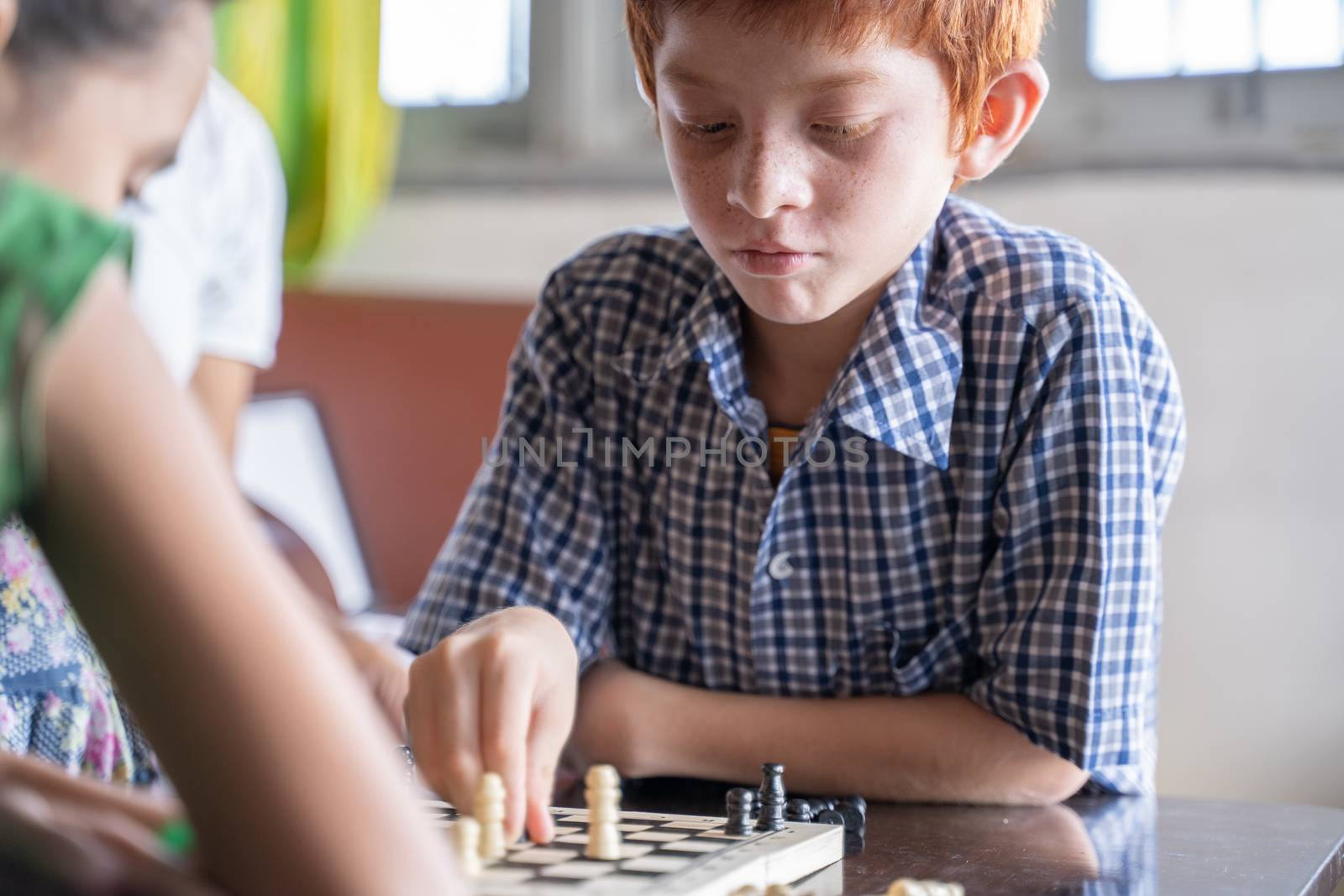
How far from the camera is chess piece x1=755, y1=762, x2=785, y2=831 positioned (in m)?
0.85

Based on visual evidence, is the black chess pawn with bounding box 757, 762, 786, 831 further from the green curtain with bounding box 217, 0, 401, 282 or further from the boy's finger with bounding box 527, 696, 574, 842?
the green curtain with bounding box 217, 0, 401, 282

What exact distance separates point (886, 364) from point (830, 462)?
0.32 feet

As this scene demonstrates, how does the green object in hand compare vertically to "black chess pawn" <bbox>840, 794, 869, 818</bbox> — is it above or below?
above

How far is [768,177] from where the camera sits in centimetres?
102

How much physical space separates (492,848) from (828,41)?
593mm

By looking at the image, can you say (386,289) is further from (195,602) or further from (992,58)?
(195,602)

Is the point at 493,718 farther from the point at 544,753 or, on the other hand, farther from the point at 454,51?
the point at 454,51

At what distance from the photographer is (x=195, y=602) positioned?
0.45m

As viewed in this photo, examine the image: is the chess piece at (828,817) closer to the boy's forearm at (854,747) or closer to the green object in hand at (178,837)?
the boy's forearm at (854,747)

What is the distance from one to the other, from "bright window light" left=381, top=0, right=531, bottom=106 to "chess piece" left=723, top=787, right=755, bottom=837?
2.08 meters

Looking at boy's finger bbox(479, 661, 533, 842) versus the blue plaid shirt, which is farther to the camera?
the blue plaid shirt

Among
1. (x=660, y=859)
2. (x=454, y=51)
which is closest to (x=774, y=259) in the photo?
(x=660, y=859)

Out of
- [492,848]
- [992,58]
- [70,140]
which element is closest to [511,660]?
[492,848]

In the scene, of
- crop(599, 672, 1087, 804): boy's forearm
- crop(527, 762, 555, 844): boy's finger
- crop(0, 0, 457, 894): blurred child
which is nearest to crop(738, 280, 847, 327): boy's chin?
crop(599, 672, 1087, 804): boy's forearm
